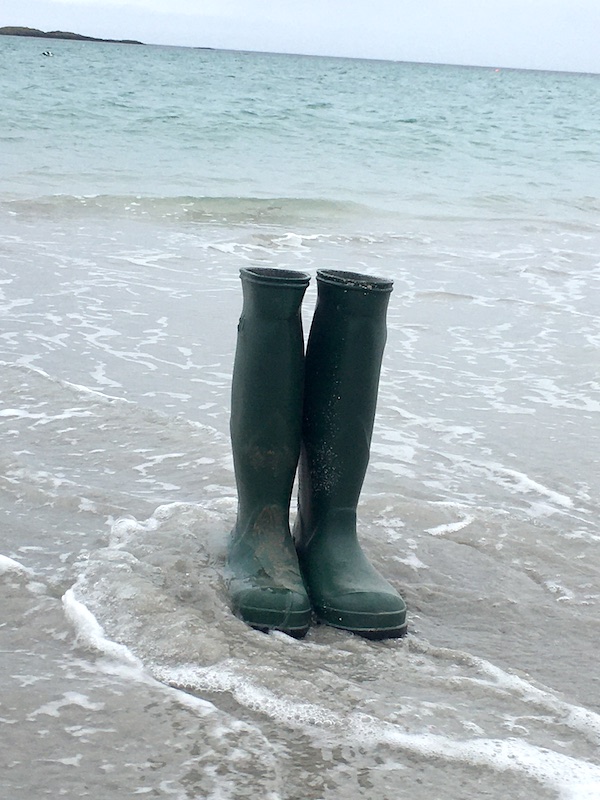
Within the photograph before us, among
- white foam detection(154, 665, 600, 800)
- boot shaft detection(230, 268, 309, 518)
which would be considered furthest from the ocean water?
boot shaft detection(230, 268, 309, 518)

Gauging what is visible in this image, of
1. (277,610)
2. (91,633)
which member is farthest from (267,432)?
(91,633)

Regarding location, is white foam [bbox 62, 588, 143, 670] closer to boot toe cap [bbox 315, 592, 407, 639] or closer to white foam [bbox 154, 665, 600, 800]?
white foam [bbox 154, 665, 600, 800]

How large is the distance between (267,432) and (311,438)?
4.0 inches

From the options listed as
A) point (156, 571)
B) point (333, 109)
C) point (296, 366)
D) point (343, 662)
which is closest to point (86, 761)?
point (343, 662)

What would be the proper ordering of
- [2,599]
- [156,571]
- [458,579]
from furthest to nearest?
[458,579], [156,571], [2,599]

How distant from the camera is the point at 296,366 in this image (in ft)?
5.69

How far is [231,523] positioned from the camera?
205 cm

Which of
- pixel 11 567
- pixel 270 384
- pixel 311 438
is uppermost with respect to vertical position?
pixel 270 384

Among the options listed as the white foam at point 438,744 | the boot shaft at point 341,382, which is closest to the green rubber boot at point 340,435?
the boot shaft at point 341,382

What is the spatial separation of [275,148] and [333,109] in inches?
350

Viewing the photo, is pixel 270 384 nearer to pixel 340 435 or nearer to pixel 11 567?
pixel 340 435

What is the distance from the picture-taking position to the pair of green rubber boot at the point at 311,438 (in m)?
1.68

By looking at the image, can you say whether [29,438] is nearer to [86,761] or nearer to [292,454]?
[292,454]

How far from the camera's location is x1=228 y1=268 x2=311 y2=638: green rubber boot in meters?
1.68
